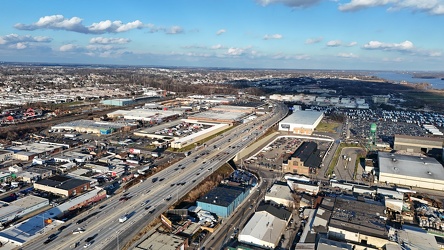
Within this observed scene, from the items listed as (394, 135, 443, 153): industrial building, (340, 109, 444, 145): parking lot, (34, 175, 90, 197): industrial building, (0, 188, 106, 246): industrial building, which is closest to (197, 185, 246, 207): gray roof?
(0, 188, 106, 246): industrial building

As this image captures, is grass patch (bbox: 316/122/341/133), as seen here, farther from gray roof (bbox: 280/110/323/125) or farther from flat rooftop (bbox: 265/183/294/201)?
flat rooftop (bbox: 265/183/294/201)

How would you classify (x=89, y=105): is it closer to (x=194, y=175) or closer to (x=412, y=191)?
(x=194, y=175)

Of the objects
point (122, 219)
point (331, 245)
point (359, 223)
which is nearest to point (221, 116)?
point (122, 219)

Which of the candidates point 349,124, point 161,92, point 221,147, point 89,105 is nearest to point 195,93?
point 161,92

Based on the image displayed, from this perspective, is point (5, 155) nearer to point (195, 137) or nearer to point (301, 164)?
point (195, 137)

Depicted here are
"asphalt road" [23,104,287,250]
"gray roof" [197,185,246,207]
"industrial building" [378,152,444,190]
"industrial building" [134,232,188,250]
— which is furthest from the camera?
"industrial building" [378,152,444,190]

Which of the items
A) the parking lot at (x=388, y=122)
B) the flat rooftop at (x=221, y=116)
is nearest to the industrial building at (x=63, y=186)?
the flat rooftop at (x=221, y=116)

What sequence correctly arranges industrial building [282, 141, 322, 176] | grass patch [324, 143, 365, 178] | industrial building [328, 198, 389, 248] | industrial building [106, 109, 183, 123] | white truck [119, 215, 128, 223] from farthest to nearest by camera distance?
industrial building [106, 109, 183, 123] < grass patch [324, 143, 365, 178] < industrial building [282, 141, 322, 176] < white truck [119, 215, 128, 223] < industrial building [328, 198, 389, 248]
